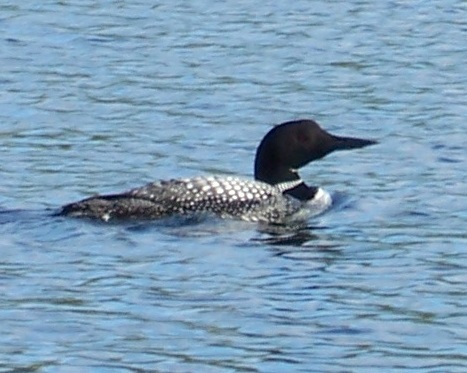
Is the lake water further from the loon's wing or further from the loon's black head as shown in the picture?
the loon's black head

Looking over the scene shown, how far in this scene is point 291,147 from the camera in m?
13.8

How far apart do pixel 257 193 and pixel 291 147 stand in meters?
0.69

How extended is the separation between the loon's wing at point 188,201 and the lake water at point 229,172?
0.50ft

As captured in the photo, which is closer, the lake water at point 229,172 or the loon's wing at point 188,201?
the lake water at point 229,172

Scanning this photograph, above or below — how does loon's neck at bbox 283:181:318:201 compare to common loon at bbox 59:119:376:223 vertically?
below

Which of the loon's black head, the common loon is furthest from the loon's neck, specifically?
the loon's black head

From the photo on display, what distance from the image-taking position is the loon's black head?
45.0 feet

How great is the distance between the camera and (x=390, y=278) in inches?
439

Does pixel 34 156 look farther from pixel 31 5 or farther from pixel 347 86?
pixel 31 5

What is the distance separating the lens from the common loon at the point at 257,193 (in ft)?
41.3

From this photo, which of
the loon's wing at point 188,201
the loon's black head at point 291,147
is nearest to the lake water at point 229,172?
the loon's wing at point 188,201

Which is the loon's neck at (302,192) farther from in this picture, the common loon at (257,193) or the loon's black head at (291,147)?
the loon's black head at (291,147)

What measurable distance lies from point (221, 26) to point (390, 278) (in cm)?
897

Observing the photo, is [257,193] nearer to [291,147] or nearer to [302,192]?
[302,192]
